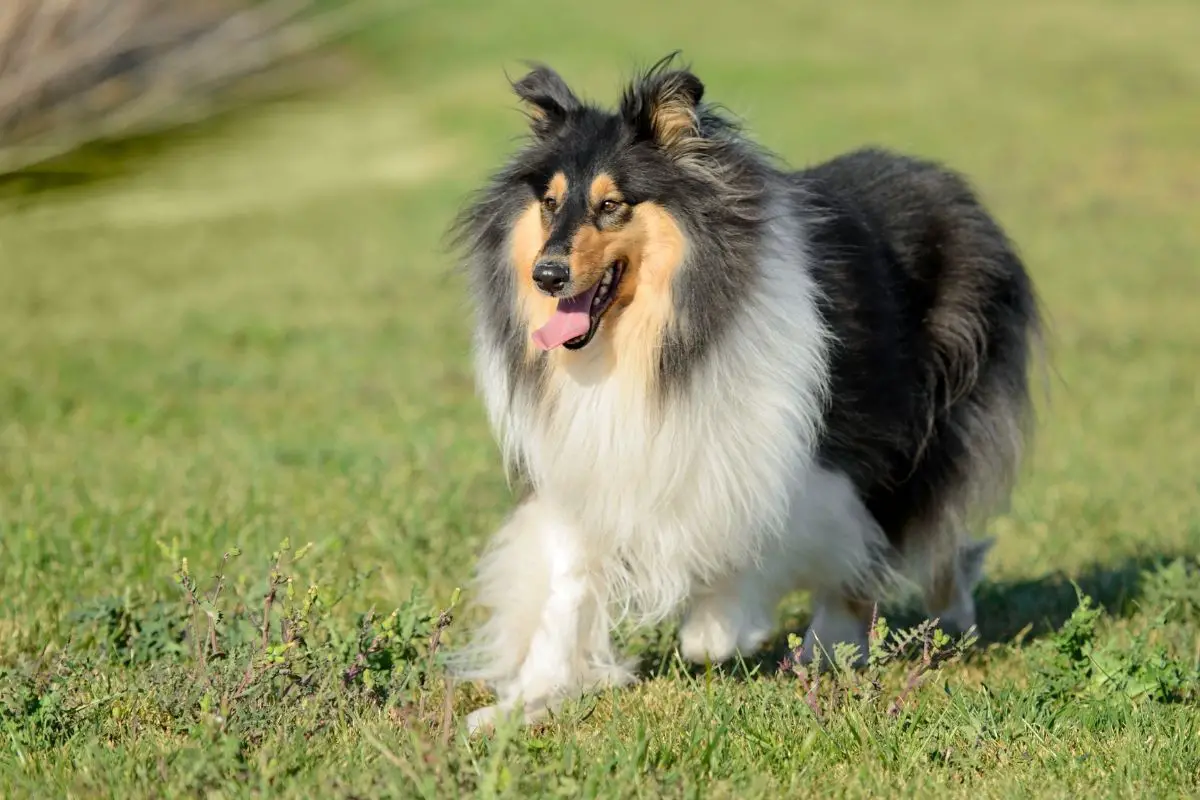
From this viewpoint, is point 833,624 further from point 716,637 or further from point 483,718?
point 483,718

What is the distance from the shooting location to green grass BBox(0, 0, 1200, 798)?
126 inches

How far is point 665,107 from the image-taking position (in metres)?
4.34

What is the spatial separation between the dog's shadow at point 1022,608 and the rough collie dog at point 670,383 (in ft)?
0.84

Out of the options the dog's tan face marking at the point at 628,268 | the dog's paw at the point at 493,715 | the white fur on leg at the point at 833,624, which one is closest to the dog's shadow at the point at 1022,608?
the white fur on leg at the point at 833,624

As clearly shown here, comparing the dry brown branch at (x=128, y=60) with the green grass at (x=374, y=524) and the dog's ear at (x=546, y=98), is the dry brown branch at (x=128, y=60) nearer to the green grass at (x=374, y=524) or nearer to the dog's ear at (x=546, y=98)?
the green grass at (x=374, y=524)

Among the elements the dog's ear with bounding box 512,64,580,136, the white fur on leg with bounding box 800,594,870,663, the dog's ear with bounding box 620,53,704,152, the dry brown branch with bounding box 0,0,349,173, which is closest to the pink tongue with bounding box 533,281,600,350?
the dog's ear with bounding box 620,53,704,152

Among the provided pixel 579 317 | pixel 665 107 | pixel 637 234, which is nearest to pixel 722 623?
pixel 579 317

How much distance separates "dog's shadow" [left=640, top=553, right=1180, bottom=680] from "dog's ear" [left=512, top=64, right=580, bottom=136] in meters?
1.86

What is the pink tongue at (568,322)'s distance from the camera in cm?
420

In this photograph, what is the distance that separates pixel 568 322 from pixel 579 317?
0.04 meters

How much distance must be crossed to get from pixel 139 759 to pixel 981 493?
3418 mm

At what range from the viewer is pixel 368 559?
5797 millimetres

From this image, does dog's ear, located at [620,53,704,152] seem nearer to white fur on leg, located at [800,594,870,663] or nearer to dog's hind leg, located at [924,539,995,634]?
white fur on leg, located at [800,594,870,663]

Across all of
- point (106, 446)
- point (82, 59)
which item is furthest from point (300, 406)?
point (82, 59)
